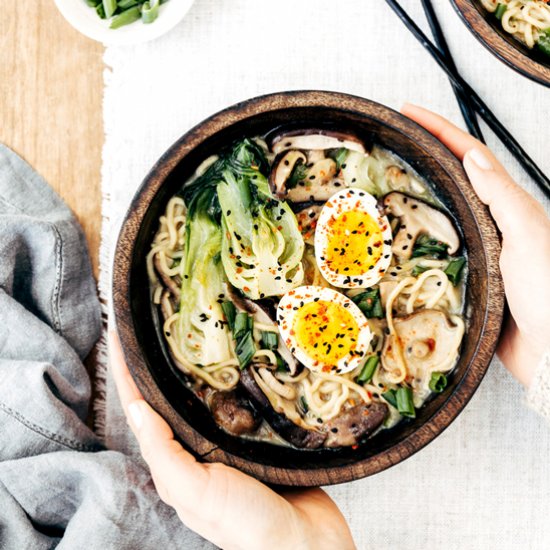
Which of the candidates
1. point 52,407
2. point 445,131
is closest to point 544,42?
point 445,131

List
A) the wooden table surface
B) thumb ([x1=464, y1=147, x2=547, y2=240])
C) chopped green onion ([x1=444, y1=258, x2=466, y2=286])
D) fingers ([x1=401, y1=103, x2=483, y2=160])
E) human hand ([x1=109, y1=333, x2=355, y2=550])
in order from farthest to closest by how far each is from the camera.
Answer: the wooden table surface
chopped green onion ([x1=444, y1=258, x2=466, y2=286])
fingers ([x1=401, y1=103, x2=483, y2=160])
thumb ([x1=464, y1=147, x2=547, y2=240])
human hand ([x1=109, y1=333, x2=355, y2=550])

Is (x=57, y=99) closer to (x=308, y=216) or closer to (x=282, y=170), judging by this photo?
(x=282, y=170)

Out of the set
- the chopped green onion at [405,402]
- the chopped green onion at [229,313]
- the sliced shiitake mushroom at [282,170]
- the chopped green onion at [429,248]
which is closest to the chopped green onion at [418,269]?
the chopped green onion at [429,248]

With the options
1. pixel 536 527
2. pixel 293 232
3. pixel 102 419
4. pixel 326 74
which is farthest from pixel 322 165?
pixel 536 527

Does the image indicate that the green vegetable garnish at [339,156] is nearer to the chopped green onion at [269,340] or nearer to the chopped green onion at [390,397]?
the chopped green onion at [269,340]

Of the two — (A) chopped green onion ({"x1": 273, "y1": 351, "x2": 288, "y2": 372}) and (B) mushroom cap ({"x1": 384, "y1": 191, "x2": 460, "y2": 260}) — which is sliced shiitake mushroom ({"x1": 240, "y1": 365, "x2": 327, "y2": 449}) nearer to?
(A) chopped green onion ({"x1": 273, "y1": 351, "x2": 288, "y2": 372})

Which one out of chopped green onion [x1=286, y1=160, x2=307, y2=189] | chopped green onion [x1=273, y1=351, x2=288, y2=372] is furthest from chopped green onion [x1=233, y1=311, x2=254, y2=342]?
chopped green onion [x1=286, y1=160, x2=307, y2=189]

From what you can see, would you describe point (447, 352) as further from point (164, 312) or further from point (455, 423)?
point (164, 312)
